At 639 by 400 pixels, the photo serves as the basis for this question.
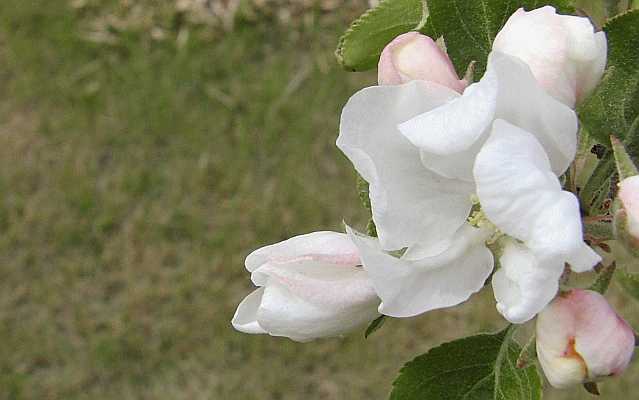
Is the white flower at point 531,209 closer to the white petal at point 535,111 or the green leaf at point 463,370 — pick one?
the white petal at point 535,111

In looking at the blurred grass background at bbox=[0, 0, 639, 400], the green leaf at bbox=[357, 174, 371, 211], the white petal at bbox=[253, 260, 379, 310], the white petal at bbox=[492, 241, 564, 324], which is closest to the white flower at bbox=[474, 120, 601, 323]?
the white petal at bbox=[492, 241, 564, 324]

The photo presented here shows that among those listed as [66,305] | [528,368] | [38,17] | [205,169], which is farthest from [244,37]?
[528,368]

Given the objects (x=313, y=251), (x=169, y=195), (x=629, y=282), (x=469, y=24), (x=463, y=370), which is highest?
(x=469, y=24)

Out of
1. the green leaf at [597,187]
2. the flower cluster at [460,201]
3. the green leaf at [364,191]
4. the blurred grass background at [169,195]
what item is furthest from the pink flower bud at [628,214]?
the blurred grass background at [169,195]

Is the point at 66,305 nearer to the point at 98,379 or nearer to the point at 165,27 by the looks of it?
the point at 98,379

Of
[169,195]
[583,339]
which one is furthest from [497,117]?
[169,195]

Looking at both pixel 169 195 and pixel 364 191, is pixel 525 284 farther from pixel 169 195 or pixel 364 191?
pixel 169 195

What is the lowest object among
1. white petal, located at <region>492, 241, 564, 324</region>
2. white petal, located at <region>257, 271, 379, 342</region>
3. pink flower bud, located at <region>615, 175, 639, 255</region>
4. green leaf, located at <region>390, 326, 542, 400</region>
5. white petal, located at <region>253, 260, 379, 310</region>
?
green leaf, located at <region>390, 326, 542, 400</region>

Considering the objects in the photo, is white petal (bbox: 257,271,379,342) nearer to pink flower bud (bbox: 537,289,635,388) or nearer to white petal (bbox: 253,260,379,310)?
white petal (bbox: 253,260,379,310)
